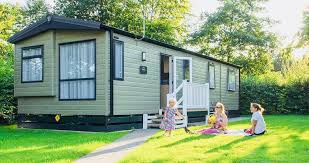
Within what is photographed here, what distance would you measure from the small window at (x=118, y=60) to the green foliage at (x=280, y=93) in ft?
44.0

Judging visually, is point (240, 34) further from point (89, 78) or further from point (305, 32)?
point (89, 78)

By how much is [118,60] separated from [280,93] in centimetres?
1450

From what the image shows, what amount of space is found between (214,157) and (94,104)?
5.79 m

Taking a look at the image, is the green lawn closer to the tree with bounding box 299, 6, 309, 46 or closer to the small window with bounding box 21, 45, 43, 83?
the small window with bounding box 21, 45, 43, 83

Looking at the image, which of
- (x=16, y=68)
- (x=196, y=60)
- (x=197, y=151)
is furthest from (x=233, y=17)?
(x=197, y=151)

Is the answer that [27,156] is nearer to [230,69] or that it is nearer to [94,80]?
[94,80]

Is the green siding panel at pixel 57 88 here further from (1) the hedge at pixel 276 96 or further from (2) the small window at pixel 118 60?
(1) the hedge at pixel 276 96

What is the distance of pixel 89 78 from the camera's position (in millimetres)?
11867

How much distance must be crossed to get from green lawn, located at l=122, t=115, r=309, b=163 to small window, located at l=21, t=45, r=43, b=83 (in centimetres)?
529

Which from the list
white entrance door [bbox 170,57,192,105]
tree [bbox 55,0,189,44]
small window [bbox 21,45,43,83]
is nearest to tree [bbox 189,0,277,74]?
tree [bbox 55,0,189,44]

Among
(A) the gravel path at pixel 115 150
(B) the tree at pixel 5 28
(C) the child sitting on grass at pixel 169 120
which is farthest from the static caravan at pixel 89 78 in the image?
(B) the tree at pixel 5 28

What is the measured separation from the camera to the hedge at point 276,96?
76.6ft

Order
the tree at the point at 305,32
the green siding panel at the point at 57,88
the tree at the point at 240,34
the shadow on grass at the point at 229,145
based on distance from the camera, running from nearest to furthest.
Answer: the shadow on grass at the point at 229,145, the green siding panel at the point at 57,88, the tree at the point at 305,32, the tree at the point at 240,34

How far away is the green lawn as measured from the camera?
6.45 m
